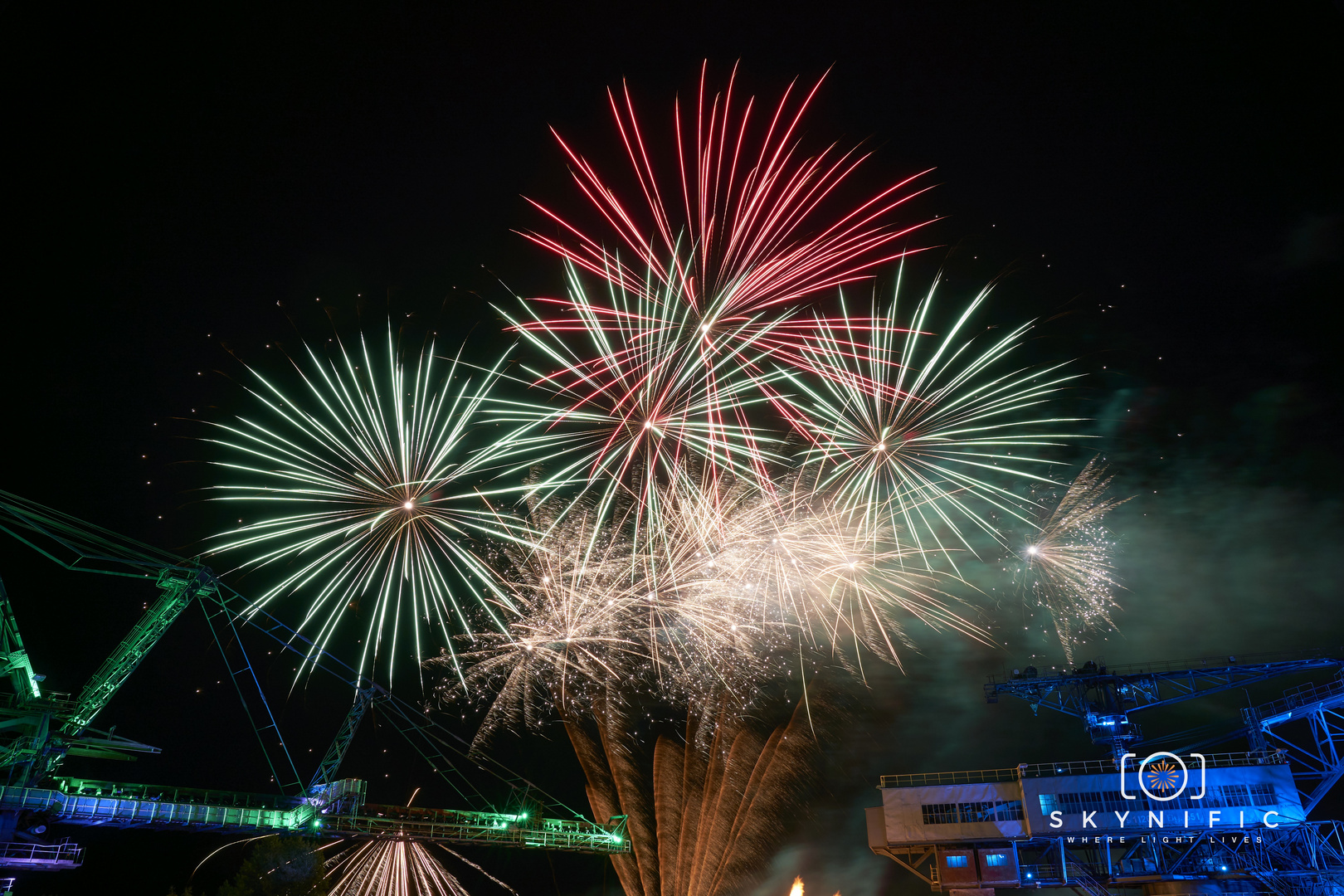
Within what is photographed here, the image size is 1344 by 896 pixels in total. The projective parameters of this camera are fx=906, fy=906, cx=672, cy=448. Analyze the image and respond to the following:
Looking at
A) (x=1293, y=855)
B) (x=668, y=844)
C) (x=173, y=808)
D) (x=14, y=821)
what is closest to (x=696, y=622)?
(x=668, y=844)

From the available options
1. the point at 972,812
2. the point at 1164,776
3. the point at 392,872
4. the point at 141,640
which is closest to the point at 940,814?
the point at 972,812

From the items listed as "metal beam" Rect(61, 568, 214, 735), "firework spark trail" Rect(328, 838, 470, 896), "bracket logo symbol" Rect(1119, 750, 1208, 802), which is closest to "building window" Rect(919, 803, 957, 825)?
"bracket logo symbol" Rect(1119, 750, 1208, 802)

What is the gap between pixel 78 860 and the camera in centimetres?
3453

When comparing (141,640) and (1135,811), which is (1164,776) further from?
(141,640)

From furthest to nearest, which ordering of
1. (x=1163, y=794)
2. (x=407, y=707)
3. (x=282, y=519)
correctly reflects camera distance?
(x=407, y=707) → (x=1163, y=794) → (x=282, y=519)

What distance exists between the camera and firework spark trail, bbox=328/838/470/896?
5088cm

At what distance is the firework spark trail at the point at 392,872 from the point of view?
5088 cm

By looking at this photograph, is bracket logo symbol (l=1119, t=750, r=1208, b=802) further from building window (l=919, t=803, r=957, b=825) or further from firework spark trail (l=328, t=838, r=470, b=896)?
firework spark trail (l=328, t=838, r=470, b=896)

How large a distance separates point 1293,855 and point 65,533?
54.4 meters

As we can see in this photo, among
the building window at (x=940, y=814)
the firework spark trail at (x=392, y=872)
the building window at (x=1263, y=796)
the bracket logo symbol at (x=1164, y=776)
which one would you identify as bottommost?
the firework spark trail at (x=392, y=872)

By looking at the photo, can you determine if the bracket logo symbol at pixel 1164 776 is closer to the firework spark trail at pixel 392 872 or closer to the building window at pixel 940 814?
the building window at pixel 940 814

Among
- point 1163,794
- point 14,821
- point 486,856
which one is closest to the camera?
point 14,821

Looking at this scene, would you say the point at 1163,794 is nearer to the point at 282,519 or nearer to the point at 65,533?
the point at 282,519

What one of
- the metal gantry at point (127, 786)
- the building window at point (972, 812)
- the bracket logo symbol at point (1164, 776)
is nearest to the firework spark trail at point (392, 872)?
the metal gantry at point (127, 786)
